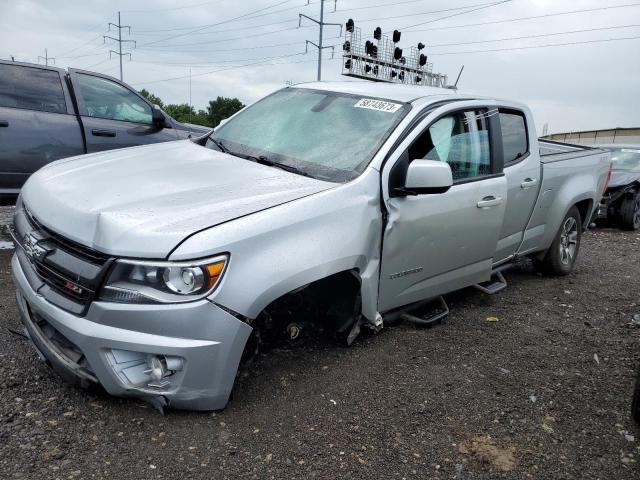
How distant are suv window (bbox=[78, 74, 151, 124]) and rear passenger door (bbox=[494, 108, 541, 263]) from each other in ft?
13.0

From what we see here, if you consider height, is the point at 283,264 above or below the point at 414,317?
above

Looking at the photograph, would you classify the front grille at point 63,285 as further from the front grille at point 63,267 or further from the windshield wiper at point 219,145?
the windshield wiper at point 219,145

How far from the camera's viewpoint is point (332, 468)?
2.47m

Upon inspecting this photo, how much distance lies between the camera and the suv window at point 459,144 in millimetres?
3633

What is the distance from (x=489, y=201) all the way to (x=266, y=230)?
199 cm

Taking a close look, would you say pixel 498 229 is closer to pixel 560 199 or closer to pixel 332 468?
pixel 560 199

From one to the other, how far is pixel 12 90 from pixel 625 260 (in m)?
7.22

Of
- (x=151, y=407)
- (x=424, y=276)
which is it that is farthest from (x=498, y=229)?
(x=151, y=407)

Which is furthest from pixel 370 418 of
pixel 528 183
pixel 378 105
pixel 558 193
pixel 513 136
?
pixel 558 193

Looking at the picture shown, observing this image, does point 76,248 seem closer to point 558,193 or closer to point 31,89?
point 31,89

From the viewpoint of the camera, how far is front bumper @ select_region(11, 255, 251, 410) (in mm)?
2391

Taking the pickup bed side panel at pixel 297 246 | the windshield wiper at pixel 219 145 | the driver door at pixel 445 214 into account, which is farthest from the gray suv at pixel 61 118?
the pickup bed side panel at pixel 297 246

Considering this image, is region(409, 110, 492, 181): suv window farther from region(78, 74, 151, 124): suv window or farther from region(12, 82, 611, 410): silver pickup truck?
region(78, 74, 151, 124): suv window

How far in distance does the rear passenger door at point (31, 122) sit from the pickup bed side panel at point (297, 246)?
3820 mm
